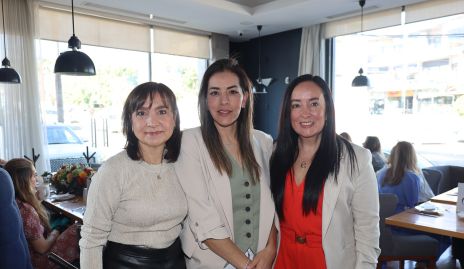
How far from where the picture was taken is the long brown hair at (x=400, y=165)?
3285mm

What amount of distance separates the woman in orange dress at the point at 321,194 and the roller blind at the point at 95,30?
4591 mm

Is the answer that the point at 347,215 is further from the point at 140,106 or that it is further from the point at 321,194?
the point at 140,106

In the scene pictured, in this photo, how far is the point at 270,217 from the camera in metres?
1.52

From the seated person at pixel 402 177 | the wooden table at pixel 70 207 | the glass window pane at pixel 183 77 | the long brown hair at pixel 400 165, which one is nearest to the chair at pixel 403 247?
the seated person at pixel 402 177

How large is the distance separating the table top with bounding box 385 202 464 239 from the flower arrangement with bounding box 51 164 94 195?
2651mm

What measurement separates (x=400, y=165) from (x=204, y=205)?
101 inches

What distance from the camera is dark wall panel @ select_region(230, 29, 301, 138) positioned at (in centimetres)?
659

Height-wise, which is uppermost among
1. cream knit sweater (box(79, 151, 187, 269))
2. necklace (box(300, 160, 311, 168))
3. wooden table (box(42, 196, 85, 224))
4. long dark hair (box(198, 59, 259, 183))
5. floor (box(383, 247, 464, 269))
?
long dark hair (box(198, 59, 259, 183))

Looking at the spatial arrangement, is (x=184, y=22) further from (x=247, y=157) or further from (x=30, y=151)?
(x=247, y=157)

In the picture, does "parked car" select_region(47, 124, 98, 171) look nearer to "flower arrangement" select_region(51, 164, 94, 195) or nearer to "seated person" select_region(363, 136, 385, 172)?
"flower arrangement" select_region(51, 164, 94, 195)

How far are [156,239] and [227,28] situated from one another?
5416 mm

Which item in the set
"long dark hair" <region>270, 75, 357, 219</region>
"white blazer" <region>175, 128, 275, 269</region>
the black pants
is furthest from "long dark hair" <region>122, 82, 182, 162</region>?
"long dark hair" <region>270, 75, 357, 219</region>

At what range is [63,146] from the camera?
5.42 m

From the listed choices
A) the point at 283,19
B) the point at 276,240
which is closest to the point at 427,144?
the point at 283,19
